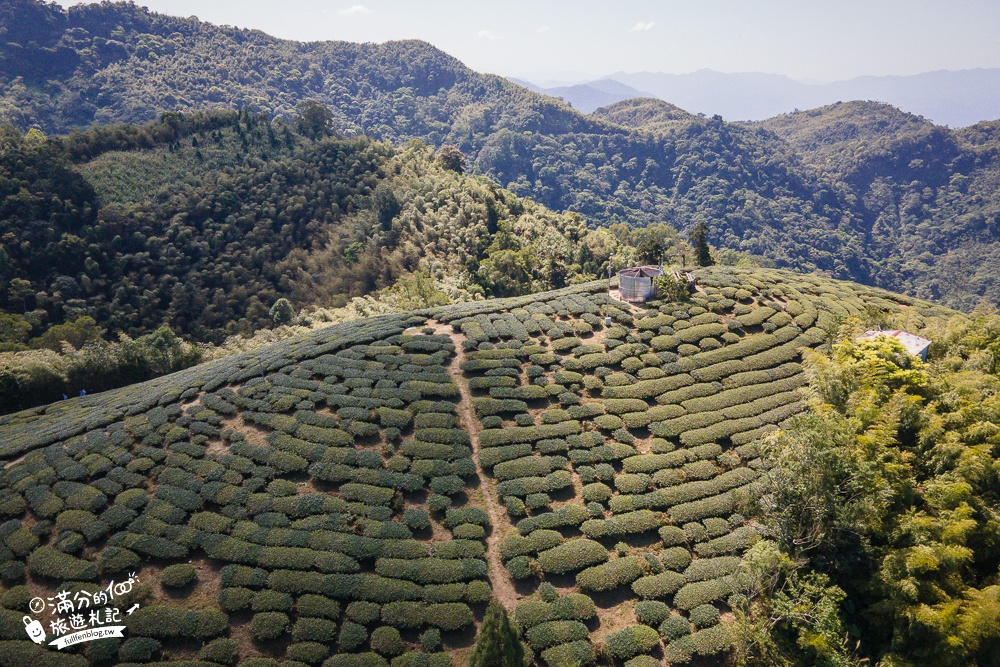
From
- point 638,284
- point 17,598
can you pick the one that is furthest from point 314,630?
point 638,284

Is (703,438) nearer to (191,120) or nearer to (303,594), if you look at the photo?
(303,594)

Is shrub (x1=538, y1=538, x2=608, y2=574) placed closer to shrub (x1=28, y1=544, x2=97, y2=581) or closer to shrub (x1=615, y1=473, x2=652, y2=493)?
shrub (x1=615, y1=473, x2=652, y2=493)

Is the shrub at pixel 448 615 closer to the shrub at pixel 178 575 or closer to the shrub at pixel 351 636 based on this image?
the shrub at pixel 351 636

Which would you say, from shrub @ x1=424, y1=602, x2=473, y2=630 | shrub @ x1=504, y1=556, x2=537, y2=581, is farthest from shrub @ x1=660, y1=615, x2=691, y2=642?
shrub @ x1=424, y1=602, x2=473, y2=630

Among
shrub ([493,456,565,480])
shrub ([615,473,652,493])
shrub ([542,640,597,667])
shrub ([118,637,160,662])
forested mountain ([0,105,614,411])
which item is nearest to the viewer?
shrub ([118,637,160,662])

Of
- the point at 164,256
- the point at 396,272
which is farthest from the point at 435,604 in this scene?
the point at 164,256

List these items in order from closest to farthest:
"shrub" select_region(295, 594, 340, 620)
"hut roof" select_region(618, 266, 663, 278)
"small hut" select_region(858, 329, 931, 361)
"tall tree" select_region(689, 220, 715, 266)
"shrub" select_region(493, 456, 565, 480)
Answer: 1. "shrub" select_region(295, 594, 340, 620)
2. "shrub" select_region(493, 456, 565, 480)
3. "small hut" select_region(858, 329, 931, 361)
4. "hut roof" select_region(618, 266, 663, 278)
5. "tall tree" select_region(689, 220, 715, 266)

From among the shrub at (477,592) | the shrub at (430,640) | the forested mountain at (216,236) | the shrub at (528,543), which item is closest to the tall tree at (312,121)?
the forested mountain at (216,236)

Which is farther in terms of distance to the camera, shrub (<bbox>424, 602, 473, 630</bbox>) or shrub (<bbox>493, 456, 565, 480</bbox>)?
shrub (<bbox>493, 456, 565, 480</bbox>)
